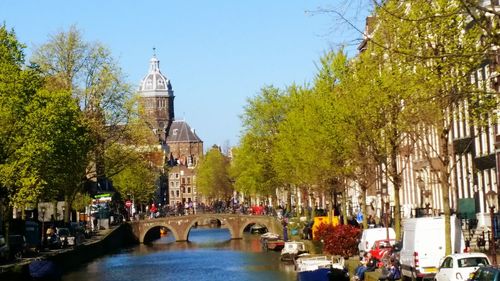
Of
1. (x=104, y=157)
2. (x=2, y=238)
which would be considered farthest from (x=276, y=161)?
(x=2, y=238)

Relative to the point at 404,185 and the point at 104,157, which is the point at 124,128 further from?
the point at 404,185

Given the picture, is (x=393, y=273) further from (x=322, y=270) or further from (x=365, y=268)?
(x=322, y=270)

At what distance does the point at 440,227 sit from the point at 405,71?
700 centimetres

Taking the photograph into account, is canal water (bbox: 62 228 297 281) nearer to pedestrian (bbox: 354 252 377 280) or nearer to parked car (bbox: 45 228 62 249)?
parked car (bbox: 45 228 62 249)

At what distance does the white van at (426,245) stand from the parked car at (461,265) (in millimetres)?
5199

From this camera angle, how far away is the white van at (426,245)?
145 feet

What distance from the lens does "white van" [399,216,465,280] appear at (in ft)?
145

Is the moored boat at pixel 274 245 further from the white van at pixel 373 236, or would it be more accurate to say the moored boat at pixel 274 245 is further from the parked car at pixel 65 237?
the white van at pixel 373 236

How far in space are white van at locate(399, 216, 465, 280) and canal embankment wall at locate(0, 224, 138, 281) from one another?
22865 mm

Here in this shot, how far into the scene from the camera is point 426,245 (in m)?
44.4

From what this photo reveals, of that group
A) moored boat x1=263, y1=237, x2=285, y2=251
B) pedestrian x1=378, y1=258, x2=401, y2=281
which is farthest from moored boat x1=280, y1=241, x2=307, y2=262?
pedestrian x1=378, y1=258, x2=401, y2=281

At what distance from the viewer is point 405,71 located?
137 ft

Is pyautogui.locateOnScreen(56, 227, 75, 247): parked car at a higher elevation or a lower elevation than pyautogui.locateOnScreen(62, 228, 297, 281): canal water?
higher

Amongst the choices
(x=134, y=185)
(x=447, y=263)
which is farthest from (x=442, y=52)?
(x=134, y=185)
